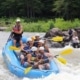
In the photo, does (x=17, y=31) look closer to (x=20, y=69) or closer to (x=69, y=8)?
(x=20, y=69)

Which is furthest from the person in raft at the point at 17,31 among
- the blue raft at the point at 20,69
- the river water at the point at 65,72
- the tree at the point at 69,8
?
the tree at the point at 69,8

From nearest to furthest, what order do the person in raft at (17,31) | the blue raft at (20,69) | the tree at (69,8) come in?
the blue raft at (20,69) < the person in raft at (17,31) < the tree at (69,8)

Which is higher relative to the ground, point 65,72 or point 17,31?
point 17,31

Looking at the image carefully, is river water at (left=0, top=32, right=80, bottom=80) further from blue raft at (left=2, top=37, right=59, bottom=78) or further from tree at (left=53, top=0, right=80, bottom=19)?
tree at (left=53, top=0, right=80, bottom=19)

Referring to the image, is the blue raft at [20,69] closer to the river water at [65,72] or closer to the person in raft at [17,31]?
the river water at [65,72]

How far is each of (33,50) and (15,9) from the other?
41.6 meters

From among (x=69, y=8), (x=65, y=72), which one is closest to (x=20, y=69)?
(x=65, y=72)

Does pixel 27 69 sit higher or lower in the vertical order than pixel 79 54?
higher

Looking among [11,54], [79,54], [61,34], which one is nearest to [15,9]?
[61,34]

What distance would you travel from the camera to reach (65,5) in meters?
42.1

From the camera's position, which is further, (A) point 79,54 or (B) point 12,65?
(A) point 79,54

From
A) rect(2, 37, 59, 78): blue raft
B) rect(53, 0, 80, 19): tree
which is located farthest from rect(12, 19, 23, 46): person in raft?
rect(53, 0, 80, 19): tree

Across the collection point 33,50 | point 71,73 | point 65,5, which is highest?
point 33,50

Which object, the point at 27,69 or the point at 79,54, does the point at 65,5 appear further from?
the point at 27,69
